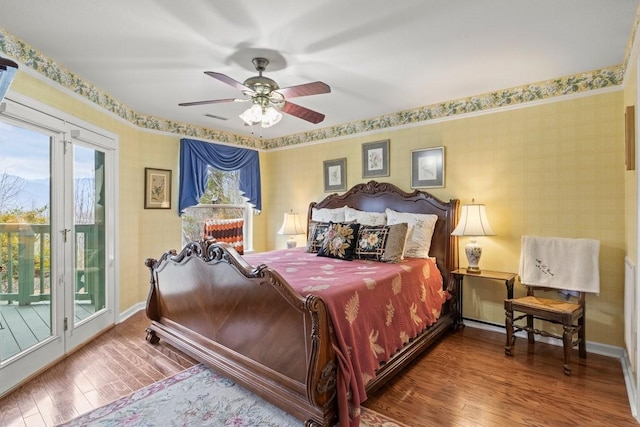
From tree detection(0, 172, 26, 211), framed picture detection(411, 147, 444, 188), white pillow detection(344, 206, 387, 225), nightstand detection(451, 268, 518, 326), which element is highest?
framed picture detection(411, 147, 444, 188)

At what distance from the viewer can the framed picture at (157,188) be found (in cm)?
426

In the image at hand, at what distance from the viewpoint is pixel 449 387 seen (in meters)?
2.39

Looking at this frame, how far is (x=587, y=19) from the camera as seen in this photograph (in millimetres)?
2127

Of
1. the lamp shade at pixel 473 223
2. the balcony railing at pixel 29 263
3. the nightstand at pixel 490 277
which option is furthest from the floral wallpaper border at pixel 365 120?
the nightstand at pixel 490 277

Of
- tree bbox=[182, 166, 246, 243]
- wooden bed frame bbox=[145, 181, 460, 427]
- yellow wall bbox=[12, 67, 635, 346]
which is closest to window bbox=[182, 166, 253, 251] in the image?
tree bbox=[182, 166, 246, 243]

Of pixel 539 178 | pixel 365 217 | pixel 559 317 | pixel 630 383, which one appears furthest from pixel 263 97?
pixel 630 383

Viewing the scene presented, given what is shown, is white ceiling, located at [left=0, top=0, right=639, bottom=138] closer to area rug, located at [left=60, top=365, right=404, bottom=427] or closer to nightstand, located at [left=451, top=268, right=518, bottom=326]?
nightstand, located at [left=451, top=268, right=518, bottom=326]

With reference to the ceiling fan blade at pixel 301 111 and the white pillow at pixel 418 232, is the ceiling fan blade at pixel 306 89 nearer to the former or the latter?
the ceiling fan blade at pixel 301 111

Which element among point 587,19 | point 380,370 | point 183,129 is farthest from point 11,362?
point 587,19

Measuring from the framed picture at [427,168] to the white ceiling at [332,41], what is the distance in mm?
738

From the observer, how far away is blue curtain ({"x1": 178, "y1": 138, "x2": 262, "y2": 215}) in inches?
179

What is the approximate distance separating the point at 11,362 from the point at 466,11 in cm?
391

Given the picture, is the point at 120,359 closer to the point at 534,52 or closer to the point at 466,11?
the point at 466,11

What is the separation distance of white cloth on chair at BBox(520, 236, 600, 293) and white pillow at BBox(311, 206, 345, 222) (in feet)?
6.75
